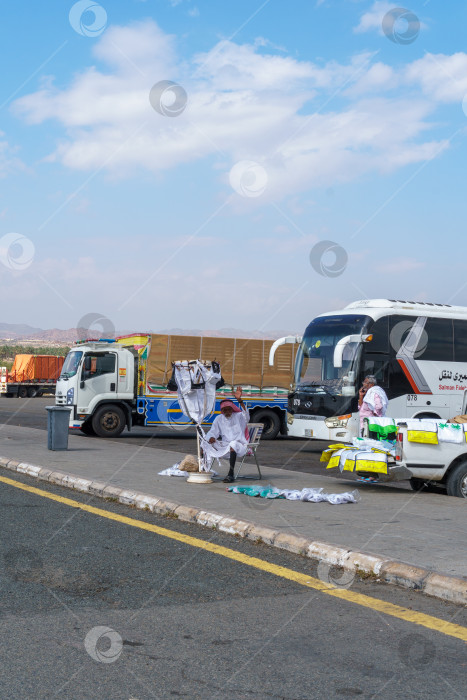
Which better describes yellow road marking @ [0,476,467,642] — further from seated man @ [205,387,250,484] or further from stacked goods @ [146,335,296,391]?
stacked goods @ [146,335,296,391]

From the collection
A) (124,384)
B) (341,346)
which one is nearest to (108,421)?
(124,384)

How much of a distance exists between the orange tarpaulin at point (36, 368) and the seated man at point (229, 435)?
4377 centimetres

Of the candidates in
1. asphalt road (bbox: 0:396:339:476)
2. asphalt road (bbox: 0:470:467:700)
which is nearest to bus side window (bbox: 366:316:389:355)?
asphalt road (bbox: 0:396:339:476)

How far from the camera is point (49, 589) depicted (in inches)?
242

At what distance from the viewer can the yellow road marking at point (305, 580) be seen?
5.50 m

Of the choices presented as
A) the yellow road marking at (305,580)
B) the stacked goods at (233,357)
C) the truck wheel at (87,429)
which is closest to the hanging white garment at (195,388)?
the yellow road marking at (305,580)

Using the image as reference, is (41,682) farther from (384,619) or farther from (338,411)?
(338,411)

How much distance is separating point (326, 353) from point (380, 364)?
1509 millimetres

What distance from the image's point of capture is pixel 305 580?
6711 millimetres

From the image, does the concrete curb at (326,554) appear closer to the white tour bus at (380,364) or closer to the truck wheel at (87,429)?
the white tour bus at (380,364)

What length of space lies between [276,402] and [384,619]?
1917cm

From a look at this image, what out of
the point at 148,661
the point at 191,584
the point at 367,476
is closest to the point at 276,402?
the point at 367,476

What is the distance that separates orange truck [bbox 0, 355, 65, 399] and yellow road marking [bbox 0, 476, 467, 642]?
4608cm

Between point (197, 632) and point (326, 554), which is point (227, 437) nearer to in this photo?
point (326, 554)
